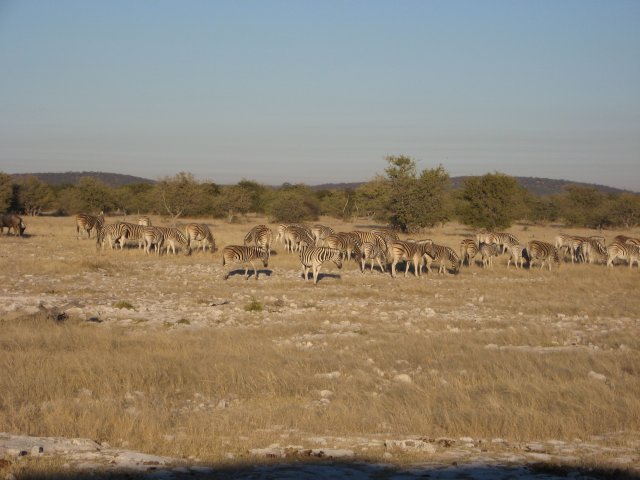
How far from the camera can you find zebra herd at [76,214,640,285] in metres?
25.3

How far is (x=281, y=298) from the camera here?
760 inches

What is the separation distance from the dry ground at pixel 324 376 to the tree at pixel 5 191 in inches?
1593

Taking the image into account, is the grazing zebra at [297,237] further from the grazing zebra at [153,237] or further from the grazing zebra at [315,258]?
the grazing zebra at [315,258]

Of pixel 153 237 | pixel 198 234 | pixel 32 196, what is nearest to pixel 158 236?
pixel 153 237

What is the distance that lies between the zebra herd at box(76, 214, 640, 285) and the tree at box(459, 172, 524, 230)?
543 inches

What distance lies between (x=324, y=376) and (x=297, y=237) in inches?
825

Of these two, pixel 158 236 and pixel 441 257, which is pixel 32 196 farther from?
pixel 441 257

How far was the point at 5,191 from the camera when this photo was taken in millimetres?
58500

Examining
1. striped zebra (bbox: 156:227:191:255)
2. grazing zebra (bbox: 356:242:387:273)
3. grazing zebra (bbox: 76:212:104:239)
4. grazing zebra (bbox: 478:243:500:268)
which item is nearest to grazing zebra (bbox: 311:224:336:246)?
striped zebra (bbox: 156:227:191:255)

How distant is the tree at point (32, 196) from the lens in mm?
64250

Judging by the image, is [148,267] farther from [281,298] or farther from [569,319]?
[569,319]

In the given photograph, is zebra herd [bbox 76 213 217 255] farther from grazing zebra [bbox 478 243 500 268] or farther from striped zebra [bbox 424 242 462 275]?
grazing zebra [bbox 478 243 500 268]

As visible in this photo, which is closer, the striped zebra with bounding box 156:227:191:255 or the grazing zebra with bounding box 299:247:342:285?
the grazing zebra with bounding box 299:247:342:285

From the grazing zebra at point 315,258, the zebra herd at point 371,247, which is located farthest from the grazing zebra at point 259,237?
the grazing zebra at point 315,258
